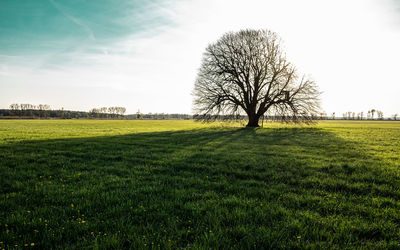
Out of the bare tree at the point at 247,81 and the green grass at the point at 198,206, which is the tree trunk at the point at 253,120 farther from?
the green grass at the point at 198,206

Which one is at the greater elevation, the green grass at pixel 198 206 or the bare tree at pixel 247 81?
the bare tree at pixel 247 81

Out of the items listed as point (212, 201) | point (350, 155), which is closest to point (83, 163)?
point (212, 201)

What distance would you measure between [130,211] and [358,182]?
680 cm

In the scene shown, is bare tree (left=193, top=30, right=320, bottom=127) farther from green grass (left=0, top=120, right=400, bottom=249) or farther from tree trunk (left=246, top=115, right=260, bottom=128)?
green grass (left=0, top=120, right=400, bottom=249)

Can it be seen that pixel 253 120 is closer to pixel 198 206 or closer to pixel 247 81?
pixel 247 81

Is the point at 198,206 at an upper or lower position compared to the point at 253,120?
lower

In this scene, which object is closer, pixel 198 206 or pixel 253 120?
pixel 198 206

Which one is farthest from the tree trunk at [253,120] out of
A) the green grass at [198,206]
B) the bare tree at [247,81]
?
the green grass at [198,206]

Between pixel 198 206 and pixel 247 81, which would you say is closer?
pixel 198 206

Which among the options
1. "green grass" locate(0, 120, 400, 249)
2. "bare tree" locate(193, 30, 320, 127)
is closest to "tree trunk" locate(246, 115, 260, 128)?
"bare tree" locate(193, 30, 320, 127)

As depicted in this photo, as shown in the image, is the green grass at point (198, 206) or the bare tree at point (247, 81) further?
the bare tree at point (247, 81)

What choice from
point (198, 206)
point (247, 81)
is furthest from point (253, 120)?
point (198, 206)

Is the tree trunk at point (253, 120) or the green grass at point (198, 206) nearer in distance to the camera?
the green grass at point (198, 206)

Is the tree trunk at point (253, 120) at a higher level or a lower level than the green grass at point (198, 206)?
higher
